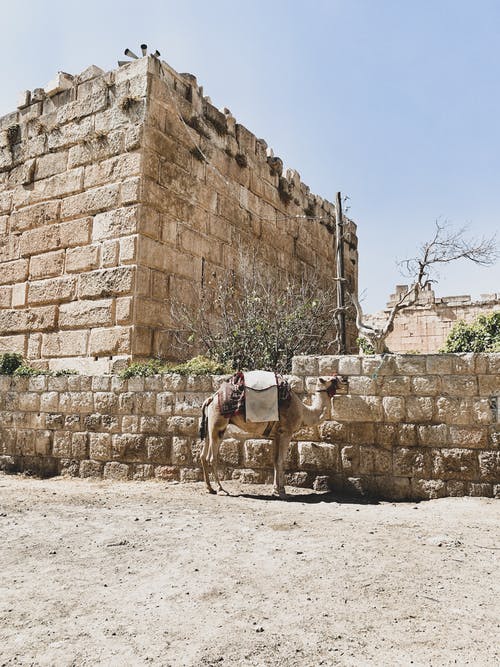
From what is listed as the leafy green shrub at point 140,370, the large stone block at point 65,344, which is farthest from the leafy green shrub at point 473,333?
the large stone block at point 65,344

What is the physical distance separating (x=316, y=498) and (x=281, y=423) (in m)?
0.92

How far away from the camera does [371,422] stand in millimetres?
6375

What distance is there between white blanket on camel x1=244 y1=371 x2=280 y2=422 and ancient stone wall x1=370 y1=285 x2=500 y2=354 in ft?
53.2

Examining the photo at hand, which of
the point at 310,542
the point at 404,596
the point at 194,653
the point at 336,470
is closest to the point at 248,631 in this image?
the point at 194,653

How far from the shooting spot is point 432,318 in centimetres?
2156

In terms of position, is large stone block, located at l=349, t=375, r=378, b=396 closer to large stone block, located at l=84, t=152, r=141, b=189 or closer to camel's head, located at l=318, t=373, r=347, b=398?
camel's head, located at l=318, t=373, r=347, b=398

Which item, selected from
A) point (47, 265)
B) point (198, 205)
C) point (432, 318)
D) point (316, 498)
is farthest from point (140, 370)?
point (432, 318)

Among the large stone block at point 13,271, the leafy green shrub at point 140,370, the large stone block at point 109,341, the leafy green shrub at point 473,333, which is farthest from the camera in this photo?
the leafy green shrub at point 473,333

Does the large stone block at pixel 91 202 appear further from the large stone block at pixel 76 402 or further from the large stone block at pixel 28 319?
the large stone block at pixel 76 402

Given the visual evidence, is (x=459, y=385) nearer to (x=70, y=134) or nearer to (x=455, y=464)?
(x=455, y=464)

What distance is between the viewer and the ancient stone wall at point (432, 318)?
68.5ft

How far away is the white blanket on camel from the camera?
5.99 m

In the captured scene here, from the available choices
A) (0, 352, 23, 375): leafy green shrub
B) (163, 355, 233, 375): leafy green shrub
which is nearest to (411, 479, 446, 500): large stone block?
(163, 355, 233, 375): leafy green shrub

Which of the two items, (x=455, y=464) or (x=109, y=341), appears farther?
(x=109, y=341)
